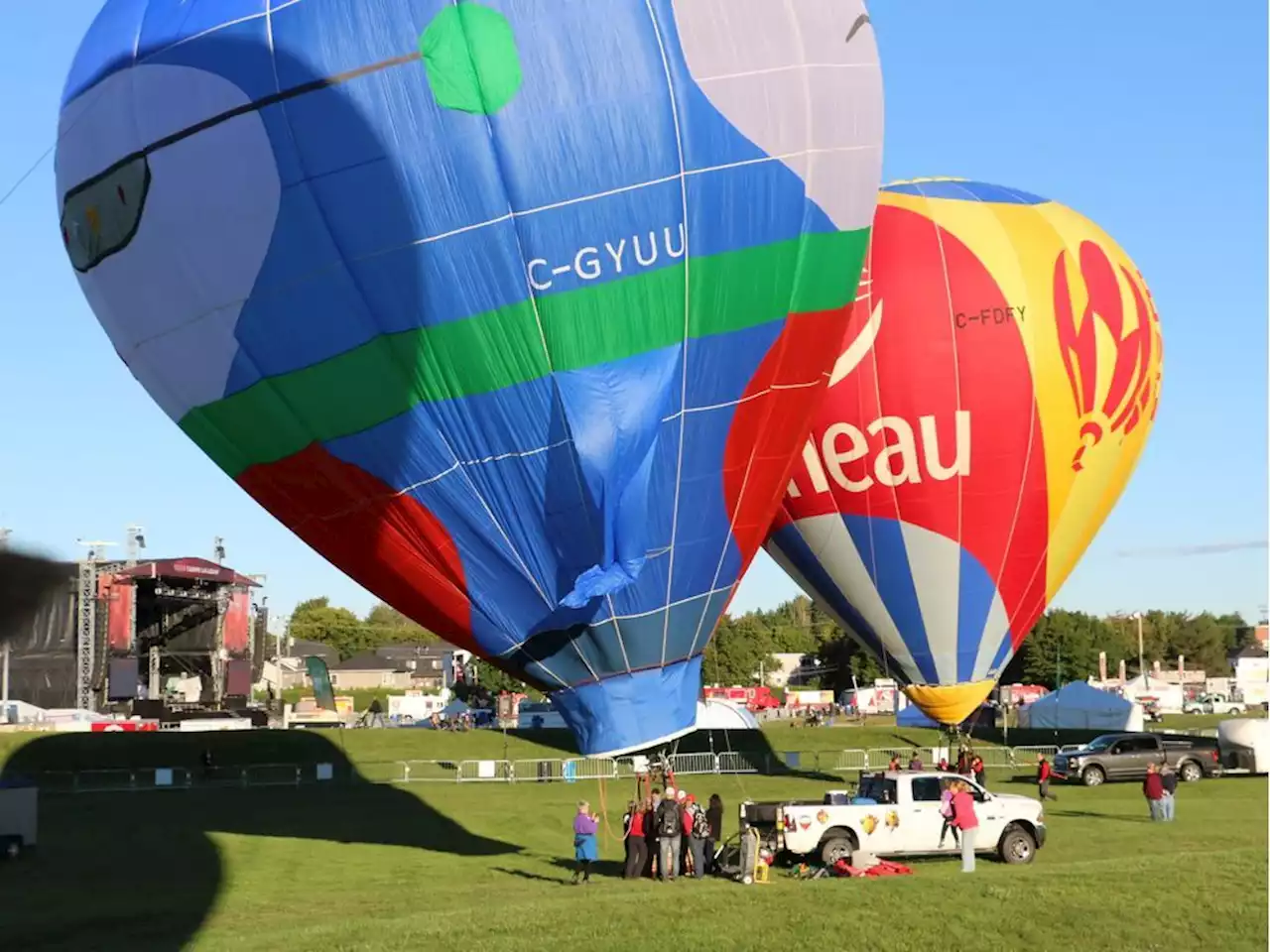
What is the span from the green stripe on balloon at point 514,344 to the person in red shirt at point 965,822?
8.02m

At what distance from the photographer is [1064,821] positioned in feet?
110

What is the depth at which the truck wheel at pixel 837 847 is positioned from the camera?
2480cm

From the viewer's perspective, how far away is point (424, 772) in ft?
162

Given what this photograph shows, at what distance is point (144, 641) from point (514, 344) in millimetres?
55573

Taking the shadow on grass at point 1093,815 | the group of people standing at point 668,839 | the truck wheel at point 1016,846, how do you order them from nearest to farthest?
the group of people standing at point 668,839 < the truck wheel at point 1016,846 < the shadow on grass at point 1093,815

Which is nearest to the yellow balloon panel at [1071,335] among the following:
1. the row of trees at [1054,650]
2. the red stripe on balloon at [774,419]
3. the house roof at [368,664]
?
the red stripe on balloon at [774,419]

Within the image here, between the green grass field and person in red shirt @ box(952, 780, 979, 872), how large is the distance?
0.45 meters

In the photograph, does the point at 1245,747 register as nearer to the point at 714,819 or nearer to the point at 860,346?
the point at 860,346

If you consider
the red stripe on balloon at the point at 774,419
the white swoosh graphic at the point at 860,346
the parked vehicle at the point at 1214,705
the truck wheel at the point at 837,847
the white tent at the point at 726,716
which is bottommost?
the truck wheel at the point at 837,847

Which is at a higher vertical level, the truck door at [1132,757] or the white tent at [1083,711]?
the white tent at [1083,711]

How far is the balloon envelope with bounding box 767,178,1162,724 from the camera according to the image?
34.2m

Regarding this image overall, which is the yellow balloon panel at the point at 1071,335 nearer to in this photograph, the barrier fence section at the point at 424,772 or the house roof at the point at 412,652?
the barrier fence section at the point at 424,772

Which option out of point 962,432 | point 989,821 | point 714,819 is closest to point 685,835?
point 714,819

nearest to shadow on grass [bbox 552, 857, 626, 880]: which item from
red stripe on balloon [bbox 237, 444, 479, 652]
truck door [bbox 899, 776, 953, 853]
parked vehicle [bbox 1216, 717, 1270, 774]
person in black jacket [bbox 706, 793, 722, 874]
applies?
person in black jacket [bbox 706, 793, 722, 874]
